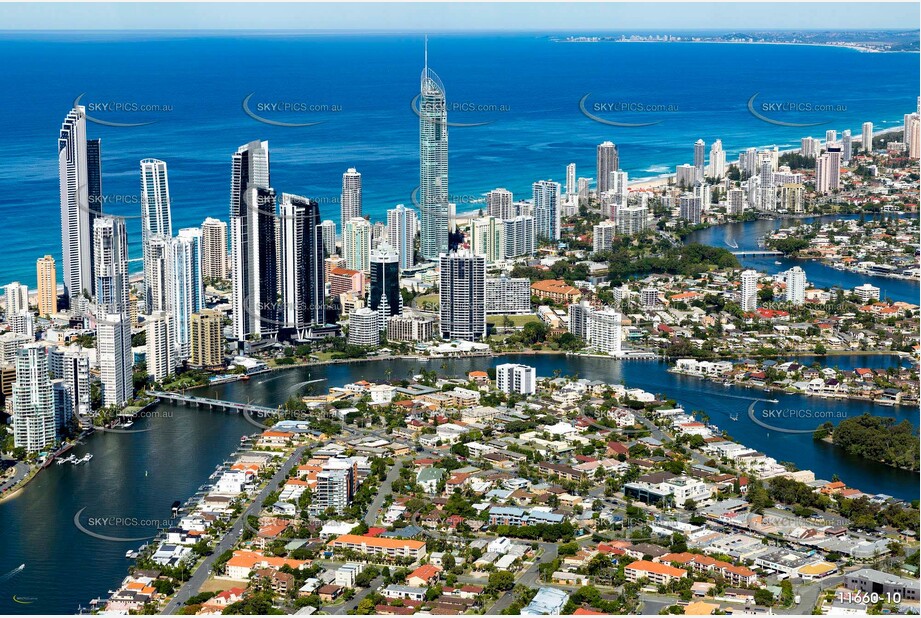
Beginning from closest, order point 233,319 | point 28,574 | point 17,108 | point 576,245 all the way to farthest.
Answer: point 28,574, point 233,319, point 576,245, point 17,108

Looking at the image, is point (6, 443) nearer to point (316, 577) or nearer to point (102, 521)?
point (102, 521)

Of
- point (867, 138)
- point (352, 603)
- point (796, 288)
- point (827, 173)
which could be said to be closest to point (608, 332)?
A: point (796, 288)

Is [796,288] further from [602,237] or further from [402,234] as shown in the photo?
[402,234]

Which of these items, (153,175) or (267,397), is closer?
(267,397)

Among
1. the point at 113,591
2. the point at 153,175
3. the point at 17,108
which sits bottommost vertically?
the point at 113,591

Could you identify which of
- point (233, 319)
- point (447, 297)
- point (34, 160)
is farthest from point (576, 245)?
point (34, 160)

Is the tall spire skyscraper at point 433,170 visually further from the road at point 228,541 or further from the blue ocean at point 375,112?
the road at point 228,541

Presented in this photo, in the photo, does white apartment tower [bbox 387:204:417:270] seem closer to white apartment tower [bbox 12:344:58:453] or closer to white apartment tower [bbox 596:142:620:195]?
white apartment tower [bbox 596:142:620:195]

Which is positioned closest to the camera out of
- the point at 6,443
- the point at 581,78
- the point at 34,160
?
the point at 6,443
